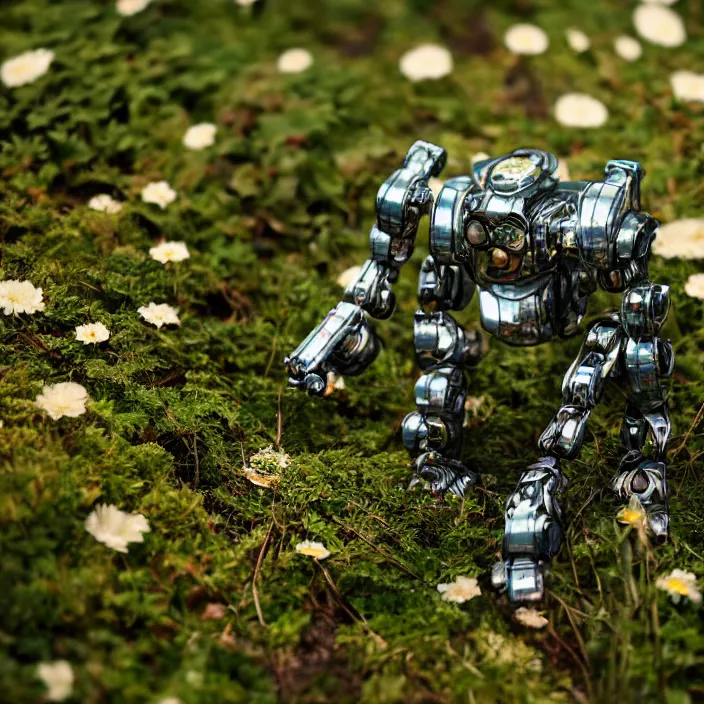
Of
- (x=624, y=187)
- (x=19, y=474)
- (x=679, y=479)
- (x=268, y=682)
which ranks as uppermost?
(x=624, y=187)

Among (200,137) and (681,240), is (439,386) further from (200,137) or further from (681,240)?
(200,137)

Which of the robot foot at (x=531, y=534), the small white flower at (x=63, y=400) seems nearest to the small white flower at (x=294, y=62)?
the small white flower at (x=63, y=400)

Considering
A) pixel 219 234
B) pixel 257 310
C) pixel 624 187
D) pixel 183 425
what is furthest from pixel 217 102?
pixel 624 187

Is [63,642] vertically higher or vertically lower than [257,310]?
higher

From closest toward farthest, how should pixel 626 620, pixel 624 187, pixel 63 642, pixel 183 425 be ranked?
pixel 63 642 → pixel 626 620 → pixel 624 187 → pixel 183 425

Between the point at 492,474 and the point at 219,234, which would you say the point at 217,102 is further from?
the point at 492,474

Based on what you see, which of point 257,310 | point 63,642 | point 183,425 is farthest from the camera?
point 257,310

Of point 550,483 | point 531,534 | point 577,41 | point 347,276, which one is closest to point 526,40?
point 577,41

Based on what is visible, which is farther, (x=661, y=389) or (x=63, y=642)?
(x=661, y=389)
